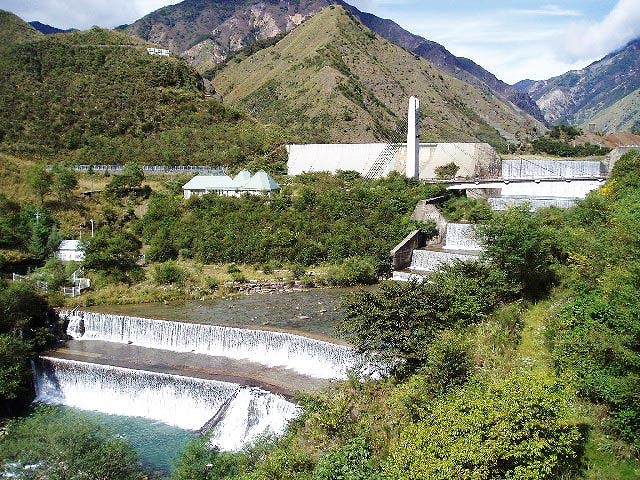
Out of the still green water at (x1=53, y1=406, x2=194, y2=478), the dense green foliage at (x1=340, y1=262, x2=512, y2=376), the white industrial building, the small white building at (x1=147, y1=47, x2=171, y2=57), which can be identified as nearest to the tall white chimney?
the white industrial building

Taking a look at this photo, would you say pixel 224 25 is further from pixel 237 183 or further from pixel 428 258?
pixel 428 258

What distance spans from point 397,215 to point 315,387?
17.5 meters

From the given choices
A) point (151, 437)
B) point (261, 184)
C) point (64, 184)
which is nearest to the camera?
point (151, 437)

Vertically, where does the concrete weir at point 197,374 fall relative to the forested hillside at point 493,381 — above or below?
below

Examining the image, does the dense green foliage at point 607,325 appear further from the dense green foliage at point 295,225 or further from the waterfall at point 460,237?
the dense green foliage at point 295,225

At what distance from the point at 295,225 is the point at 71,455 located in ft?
69.8

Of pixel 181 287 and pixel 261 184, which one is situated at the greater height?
pixel 261 184

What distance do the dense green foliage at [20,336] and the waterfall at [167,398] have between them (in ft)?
2.26

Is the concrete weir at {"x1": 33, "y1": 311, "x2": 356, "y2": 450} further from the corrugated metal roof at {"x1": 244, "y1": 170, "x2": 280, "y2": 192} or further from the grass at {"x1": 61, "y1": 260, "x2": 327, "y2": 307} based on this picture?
the corrugated metal roof at {"x1": 244, "y1": 170, "x2": 280, "y2": 192}

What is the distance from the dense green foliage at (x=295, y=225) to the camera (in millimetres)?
29422

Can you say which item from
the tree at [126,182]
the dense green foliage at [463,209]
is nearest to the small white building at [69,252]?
the tree at [126,182]

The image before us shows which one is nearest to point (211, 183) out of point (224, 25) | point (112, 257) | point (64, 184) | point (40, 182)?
point (64, 184)

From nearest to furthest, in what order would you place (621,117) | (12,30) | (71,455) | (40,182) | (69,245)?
(71,455), (69,245), (40,182), (12,30), (621,117)

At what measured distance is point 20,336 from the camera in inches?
774
